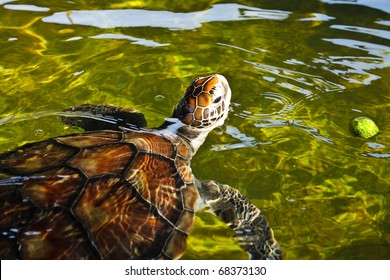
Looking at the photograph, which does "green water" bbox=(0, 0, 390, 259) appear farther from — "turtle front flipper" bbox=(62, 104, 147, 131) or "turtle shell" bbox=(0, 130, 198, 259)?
"turtle shell" bbox=(0, 130, 198, 259)

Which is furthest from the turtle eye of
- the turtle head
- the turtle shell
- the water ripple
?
the water ripple

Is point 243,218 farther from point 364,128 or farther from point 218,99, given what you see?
point 364,128

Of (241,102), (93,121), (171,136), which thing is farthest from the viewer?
(241,102)

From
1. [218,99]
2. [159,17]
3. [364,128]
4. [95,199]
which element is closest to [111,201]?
[95,199]

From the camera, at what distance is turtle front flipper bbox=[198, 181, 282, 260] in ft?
10.7

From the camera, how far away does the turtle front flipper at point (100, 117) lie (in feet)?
13.6

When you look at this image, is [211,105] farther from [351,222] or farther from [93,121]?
[351,222]

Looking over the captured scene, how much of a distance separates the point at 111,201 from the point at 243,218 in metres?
1.02

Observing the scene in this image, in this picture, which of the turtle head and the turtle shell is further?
the turtle head

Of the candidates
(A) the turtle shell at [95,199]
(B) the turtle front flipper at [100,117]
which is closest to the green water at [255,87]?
(B) the turtle front flipper at [100,117]

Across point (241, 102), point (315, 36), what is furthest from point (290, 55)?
point (241, 102)

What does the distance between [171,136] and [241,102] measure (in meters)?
0.95

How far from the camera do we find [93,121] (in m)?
4.21

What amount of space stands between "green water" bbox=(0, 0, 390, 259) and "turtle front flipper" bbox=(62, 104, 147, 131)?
0.15 metres
